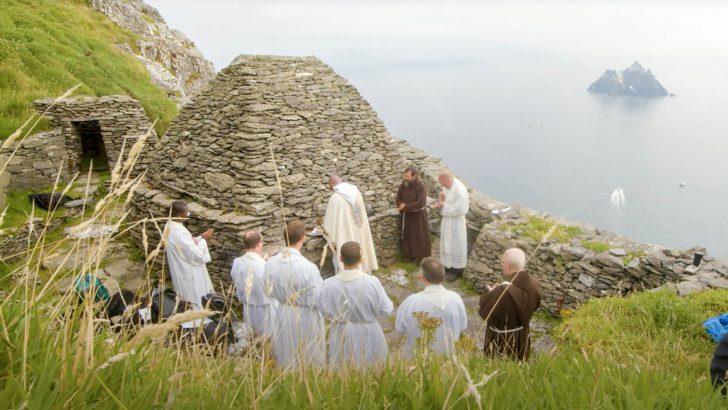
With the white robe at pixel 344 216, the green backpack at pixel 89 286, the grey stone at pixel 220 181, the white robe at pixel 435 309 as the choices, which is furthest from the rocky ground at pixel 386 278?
the green backpack at pixel 89 286

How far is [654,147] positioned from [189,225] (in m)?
143

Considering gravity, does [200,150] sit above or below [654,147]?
above

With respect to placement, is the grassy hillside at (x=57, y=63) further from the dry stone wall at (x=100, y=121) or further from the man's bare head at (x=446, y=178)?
the man's bare head at (x=446, y=178)

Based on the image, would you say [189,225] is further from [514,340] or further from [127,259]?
[514,340]

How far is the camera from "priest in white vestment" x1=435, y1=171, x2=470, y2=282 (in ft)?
29.3

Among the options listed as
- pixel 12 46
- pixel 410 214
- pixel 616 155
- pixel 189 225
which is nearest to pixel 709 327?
pixel 410 214

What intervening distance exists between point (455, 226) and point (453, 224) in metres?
0.06


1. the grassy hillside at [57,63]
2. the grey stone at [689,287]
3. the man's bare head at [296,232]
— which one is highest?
the grassy hillside at [57,63]

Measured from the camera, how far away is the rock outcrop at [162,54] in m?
19.9

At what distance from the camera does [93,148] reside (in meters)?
13.6

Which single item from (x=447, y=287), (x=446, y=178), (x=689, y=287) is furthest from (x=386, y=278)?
(x=689, y=287)

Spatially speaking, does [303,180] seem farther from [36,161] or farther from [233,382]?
[233,382]

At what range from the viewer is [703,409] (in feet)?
5.55

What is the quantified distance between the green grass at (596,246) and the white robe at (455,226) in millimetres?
2236
